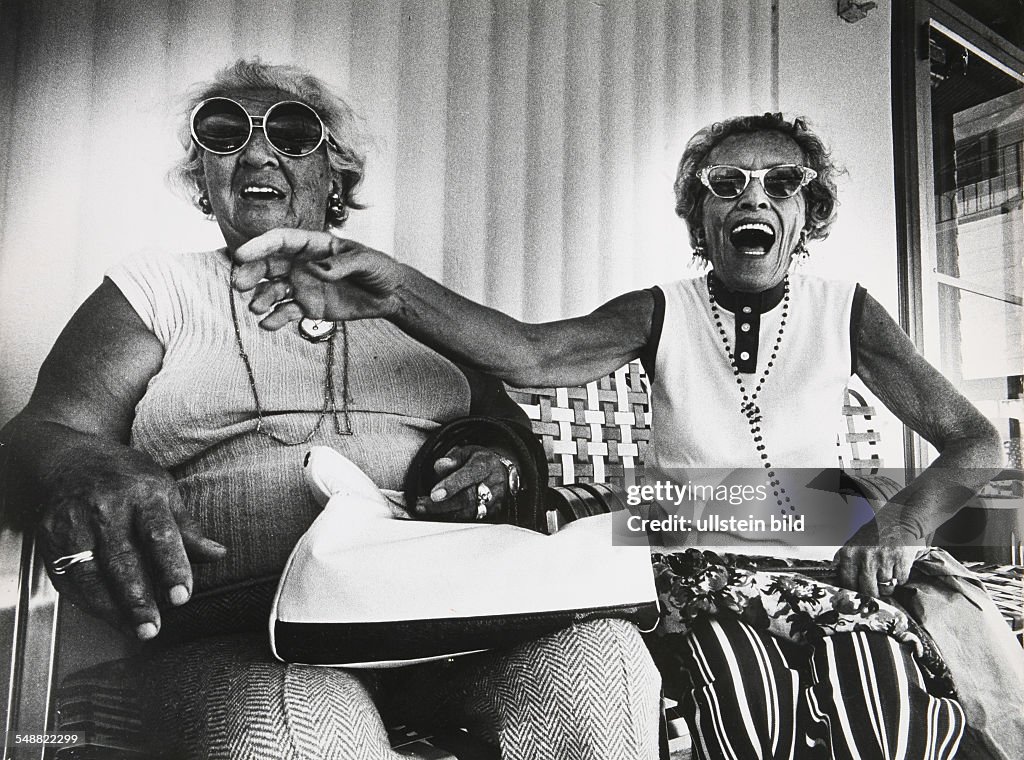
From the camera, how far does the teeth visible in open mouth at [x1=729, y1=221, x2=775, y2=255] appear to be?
1844 millimetres

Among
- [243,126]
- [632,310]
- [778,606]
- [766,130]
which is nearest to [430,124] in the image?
[243,126]

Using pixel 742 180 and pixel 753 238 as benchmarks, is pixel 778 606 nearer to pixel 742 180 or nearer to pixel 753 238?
pixel 753 238

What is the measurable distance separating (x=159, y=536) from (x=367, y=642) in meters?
0.45

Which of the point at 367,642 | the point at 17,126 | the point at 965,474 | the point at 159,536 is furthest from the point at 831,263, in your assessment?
the point at 17,126

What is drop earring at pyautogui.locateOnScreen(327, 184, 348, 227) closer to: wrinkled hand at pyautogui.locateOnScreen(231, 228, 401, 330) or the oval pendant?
wrinkled hand at pyautogui.locateOnScreen(231, 228, 401, 330)

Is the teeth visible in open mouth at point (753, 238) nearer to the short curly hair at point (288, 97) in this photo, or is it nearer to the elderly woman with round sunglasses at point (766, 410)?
the elderly woman with round sunglasses at point (766, 410)

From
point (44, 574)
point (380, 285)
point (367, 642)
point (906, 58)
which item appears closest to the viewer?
point (367, 642)

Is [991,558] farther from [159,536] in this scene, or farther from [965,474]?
[159,536]

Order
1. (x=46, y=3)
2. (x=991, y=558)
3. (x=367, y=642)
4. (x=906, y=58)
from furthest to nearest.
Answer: (x=906, y=58)
(x=991, y=558)
(x=46, y=3)
(x=367, y=642)

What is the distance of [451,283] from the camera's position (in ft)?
5.58

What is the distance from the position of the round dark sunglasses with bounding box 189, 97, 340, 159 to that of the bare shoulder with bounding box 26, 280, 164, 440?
0.35 meters

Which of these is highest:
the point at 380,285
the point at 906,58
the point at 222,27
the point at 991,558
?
the point at 906,58

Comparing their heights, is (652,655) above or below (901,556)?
below

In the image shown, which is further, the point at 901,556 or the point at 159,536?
the point at 901,556
